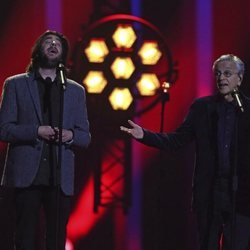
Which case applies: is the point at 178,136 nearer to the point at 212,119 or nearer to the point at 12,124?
the point at 212,119

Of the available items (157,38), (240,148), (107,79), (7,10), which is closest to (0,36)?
(7,10)

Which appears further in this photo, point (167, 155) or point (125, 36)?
point (167, 155)

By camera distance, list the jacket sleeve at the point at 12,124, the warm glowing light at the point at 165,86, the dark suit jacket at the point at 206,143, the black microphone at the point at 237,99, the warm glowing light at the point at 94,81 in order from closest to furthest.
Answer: the black microphone at the point at 237,99
the jacket sleeve at the point at 12,124
the dark suit jacket at the point at 206,143
the warm glowing light at the point at 165,86
the warm glowing light at the point at 94,81

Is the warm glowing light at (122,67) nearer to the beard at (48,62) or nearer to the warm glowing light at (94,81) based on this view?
the warm glowing light at (94,81)

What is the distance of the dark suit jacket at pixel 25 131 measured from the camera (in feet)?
12.7

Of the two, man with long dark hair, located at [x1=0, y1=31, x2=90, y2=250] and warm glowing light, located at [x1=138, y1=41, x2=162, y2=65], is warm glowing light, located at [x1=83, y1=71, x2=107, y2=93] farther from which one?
man with long dark hair, located at [x1=0, y1=31, x2=90, y2=250]

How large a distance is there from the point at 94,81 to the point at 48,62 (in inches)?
76.5

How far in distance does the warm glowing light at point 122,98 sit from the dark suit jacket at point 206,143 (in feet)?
6.01

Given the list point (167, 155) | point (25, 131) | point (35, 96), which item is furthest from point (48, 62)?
point (167, 155)

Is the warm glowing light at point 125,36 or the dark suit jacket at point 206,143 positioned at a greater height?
the warm glowing light at point 125,36

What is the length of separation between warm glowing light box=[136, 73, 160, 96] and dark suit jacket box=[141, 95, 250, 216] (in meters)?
1.84

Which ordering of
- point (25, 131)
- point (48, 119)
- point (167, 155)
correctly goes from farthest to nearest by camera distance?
point (167, 155)
point (48, 119)
point (25, 131)

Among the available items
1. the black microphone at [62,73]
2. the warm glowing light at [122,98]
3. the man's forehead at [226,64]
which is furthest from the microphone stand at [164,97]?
the black microphone at [62,73]

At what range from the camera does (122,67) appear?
599cm
